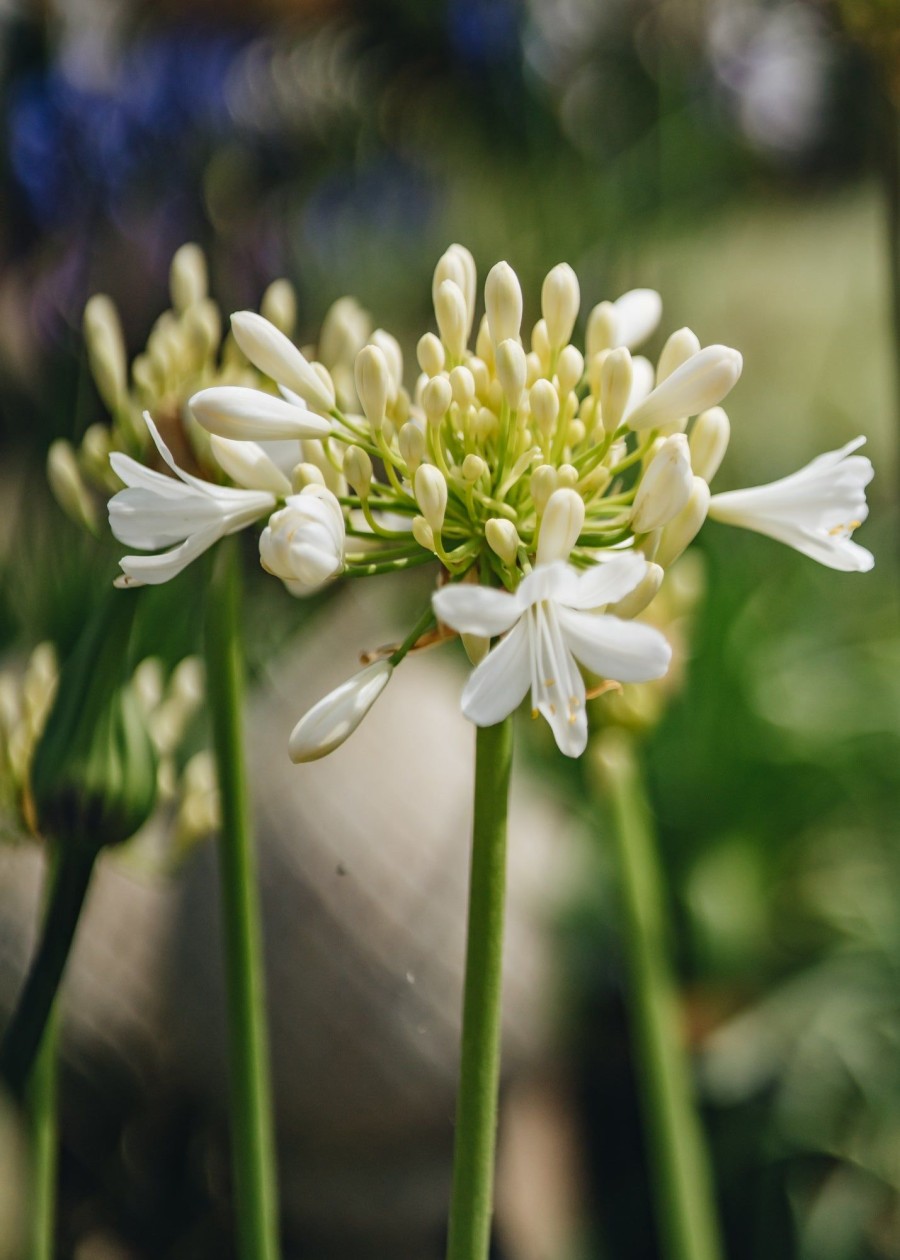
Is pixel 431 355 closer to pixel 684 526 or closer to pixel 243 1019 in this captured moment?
pixel 684 526

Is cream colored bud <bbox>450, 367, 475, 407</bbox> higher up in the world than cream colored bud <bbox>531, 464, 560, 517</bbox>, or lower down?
higher up

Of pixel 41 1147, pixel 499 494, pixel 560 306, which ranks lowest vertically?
pixel 41 1147

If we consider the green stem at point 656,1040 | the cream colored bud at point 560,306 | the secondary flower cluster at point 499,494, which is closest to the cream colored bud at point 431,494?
the secondary flower cluster at point 499,494

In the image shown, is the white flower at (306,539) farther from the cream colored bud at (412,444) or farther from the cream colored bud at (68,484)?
the cream colored bud at (68,484)

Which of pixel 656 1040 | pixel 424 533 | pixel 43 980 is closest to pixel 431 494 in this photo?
pixel 424 533

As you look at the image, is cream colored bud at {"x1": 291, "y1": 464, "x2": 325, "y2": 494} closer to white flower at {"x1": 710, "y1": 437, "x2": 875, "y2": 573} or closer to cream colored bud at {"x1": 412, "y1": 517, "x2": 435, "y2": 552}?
cream colored bud at {"x1": 412, "y1": 517, "x2": 435, "y2": 552}

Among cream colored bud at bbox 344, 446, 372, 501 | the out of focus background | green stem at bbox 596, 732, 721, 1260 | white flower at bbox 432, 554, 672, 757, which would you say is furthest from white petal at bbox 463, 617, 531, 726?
green stem at bbox 596, 732, 721, 1260
